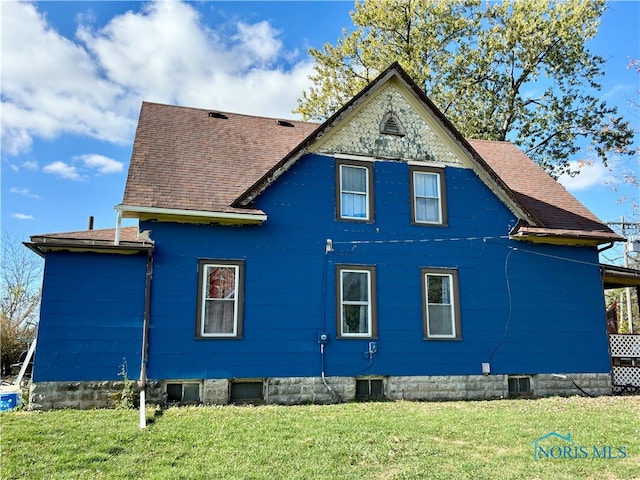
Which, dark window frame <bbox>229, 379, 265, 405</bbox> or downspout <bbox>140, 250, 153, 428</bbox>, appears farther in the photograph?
dark window frame <bbox>229, 379, 265, 405</bbox>

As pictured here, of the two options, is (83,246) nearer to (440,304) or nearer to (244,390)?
(244,390)

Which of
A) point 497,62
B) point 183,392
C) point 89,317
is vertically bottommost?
point 183,392

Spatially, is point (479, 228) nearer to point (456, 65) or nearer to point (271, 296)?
point (271, 296)

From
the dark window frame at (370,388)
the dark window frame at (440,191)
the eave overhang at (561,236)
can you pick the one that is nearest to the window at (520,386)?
the dark window frame at (370,388)

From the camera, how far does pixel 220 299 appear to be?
11.0 metres

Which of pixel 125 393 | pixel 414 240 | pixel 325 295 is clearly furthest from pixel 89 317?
pixel 414 240

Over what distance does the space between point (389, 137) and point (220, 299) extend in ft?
18.1

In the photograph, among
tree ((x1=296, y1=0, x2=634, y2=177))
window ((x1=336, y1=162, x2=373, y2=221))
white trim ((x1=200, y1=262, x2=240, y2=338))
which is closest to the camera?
white trim ((x1=200, y1=262, x2=240, y2=338))

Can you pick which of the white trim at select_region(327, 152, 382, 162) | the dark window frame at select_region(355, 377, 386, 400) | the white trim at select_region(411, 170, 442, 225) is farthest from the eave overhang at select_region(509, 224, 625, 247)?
the dark window frame at select_region(355, 377, 386, 400)

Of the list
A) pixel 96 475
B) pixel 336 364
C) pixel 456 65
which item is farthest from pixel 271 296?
pixel 456 65

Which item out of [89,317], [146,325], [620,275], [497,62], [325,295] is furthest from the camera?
[497,62]

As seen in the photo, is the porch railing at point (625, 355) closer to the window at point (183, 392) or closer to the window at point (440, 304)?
the window at point (440, 304)

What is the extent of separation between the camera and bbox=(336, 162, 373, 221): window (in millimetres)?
12156

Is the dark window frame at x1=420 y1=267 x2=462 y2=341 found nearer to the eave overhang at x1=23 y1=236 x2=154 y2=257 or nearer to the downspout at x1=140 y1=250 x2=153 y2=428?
the downspout at x1=140 y1=250 x2=153 y2=428
